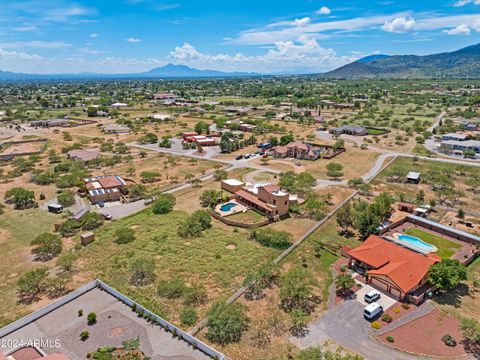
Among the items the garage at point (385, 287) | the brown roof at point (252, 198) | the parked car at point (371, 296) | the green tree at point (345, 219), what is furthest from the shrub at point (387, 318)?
the brown roof at point (252, 198)

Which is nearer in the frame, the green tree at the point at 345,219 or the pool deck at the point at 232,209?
the green tree at the point at 345,219

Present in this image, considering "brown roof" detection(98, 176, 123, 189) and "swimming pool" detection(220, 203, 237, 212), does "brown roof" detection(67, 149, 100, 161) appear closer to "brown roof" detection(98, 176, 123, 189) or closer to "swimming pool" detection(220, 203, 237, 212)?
"brown roof" detection(98, 176, 123, 189)

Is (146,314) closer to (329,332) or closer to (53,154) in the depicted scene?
(329,332)

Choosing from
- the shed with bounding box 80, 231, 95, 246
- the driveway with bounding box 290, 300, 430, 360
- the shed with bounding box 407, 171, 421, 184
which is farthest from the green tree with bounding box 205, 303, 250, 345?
the shed with bounding box 407, 171, 421, 184

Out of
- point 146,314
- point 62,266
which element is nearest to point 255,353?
point 146,314

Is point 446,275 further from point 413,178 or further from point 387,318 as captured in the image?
point 413,178

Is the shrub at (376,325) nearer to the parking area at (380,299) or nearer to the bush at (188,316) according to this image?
the parking area at (380,299)
